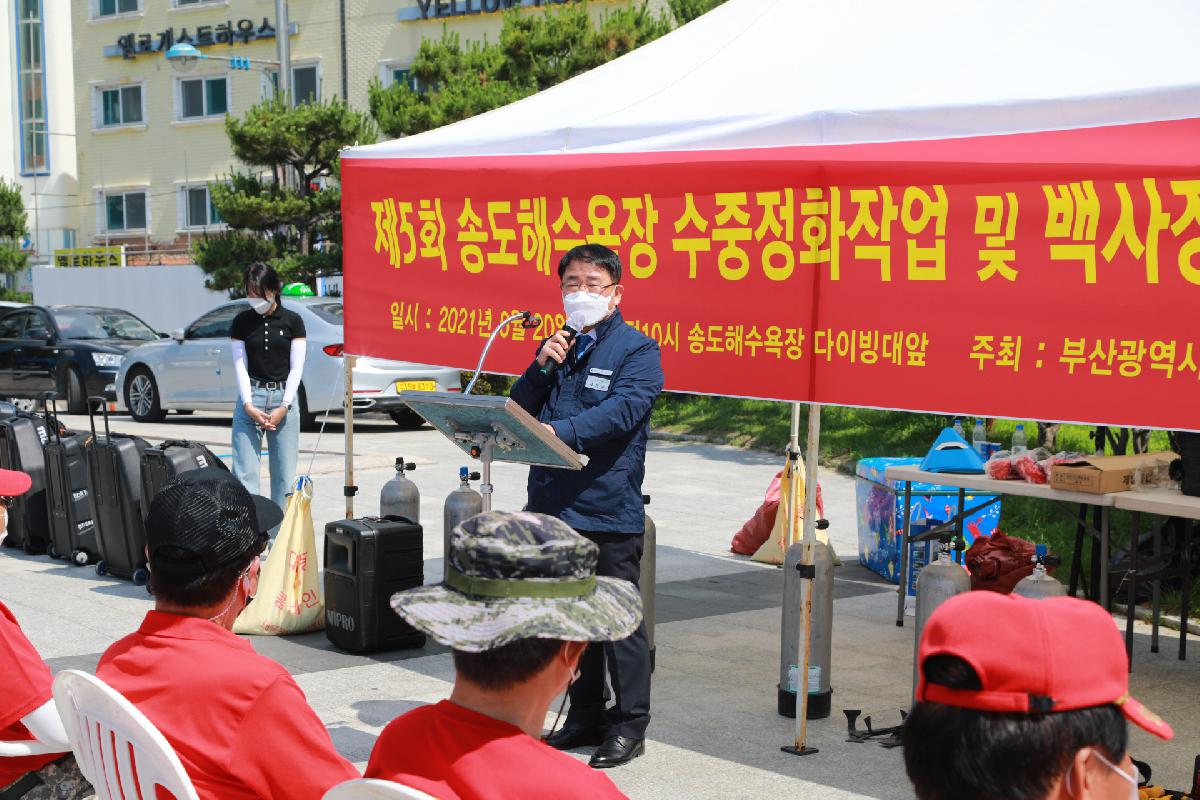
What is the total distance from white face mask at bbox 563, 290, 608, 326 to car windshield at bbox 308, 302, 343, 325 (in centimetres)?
1221

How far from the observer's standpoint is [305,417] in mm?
18062

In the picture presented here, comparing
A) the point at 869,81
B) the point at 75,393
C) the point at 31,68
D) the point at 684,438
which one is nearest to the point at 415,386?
the point at 869,81

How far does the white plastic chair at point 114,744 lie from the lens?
2746 mm

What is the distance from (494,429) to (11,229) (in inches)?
1409

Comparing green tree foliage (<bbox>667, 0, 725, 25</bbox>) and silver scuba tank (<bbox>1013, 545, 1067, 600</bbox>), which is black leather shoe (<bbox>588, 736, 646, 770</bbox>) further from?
green tree foliage (<bbox>667, 0, 725, 25</bbox>)

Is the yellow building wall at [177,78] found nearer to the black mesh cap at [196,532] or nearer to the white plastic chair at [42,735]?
the white plastic chair at [42,735]

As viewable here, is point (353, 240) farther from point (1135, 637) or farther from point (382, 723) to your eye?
point (1135, 637)

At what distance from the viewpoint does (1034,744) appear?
1.79 m

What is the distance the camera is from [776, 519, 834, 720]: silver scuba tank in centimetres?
613

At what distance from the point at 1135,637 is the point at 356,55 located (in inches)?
1073

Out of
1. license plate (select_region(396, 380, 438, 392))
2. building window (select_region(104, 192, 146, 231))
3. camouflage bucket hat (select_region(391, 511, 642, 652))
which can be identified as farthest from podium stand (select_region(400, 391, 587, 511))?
building window (select_region(104, 192, 146, 231))

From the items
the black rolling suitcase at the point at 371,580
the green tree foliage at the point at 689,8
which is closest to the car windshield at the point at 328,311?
the green tree foliage at the point at 689,8

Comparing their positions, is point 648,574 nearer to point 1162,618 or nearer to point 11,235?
point 1162,618

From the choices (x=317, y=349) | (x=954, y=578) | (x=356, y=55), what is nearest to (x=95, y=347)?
(x=317, y=349)
